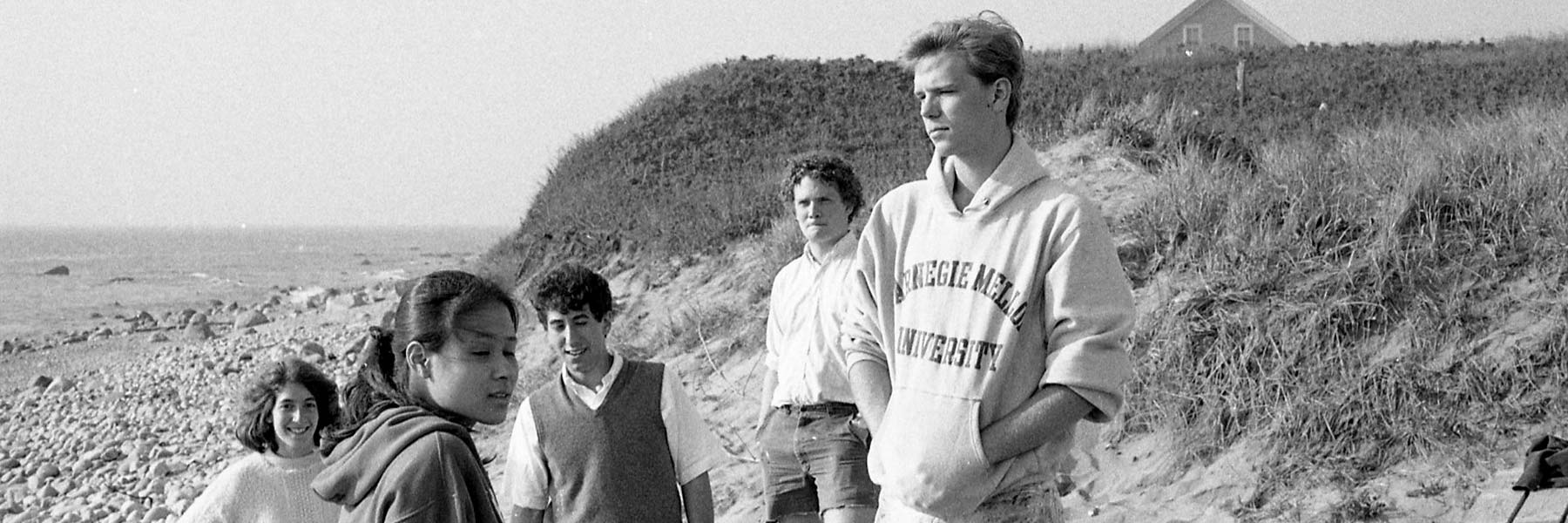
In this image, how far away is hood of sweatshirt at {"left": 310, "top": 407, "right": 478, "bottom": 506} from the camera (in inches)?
85.4

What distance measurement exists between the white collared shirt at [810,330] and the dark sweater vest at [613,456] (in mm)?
637

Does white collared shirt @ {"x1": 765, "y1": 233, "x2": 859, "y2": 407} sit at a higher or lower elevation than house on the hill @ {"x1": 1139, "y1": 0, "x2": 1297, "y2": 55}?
lower

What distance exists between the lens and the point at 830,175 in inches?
182

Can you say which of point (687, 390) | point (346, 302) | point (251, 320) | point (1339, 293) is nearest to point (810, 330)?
point (1339, 293)

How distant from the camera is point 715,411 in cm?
966

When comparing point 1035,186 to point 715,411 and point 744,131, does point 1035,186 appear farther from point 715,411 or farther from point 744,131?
point 744,131

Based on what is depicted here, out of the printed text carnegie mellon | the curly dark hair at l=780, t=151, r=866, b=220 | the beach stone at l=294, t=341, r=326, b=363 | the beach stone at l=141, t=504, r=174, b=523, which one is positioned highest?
the curly dark hair at l=780, t=151, r=866, b=220

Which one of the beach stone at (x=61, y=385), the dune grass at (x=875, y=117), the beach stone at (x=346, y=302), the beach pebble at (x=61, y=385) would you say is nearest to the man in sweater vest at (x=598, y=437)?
the dune grass at (x=875, y=117)

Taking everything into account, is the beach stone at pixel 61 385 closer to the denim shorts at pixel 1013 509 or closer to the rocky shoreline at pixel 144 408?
the rocky shoreline at pixel 144 408

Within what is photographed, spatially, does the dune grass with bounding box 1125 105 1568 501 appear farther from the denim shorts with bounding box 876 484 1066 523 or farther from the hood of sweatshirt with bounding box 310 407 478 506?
the hood of sweatshirt with bounding box 310 407 478 506

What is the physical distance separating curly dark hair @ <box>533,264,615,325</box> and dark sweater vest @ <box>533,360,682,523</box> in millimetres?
260

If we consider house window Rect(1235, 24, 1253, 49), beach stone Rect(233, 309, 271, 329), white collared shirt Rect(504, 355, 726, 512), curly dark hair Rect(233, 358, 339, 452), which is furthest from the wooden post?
house window Rect(1235, 24, 1253, 49)

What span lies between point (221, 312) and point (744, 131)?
1776 centimetres

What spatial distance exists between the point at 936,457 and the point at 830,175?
214cm
